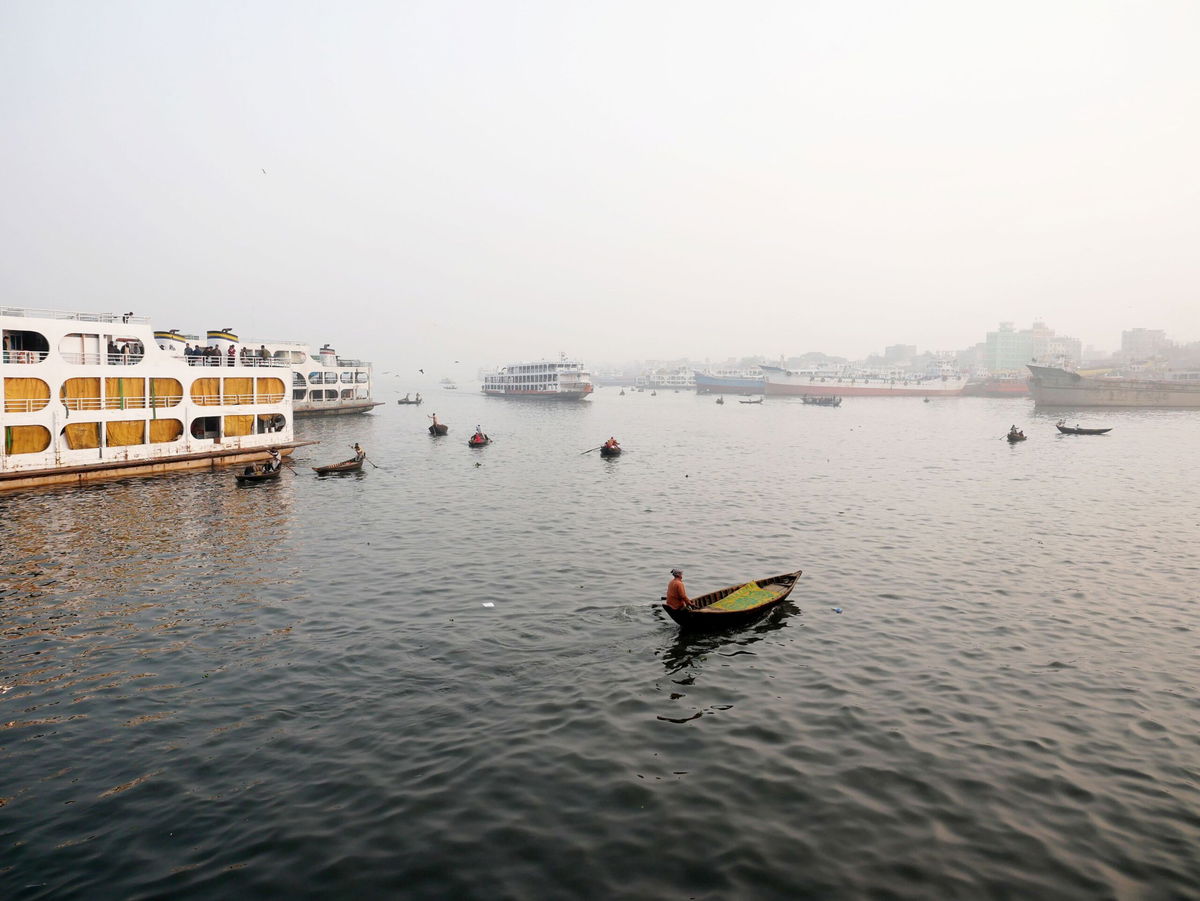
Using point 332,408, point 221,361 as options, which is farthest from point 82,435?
point 332,408

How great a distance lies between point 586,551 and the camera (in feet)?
103

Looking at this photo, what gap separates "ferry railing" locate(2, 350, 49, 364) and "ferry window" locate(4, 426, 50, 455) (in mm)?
4229

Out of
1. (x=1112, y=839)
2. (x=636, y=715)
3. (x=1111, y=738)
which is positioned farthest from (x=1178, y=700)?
(x=636, y=715)

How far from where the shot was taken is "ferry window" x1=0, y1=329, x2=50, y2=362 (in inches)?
1613

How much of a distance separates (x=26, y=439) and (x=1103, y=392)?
635ft

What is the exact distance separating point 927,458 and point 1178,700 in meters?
55.3

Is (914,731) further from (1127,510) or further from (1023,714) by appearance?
(1127,510)

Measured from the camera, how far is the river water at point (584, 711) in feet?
37.3

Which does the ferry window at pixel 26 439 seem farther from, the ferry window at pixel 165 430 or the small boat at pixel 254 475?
the small boat at pixel 254 475

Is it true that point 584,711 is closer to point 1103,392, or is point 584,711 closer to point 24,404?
point 24,404

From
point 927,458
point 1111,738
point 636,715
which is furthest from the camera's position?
point 927,458

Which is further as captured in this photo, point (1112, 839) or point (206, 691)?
point (206, 691)

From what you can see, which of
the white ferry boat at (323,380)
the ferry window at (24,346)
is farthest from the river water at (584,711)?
the white ferry boat at (323,380)

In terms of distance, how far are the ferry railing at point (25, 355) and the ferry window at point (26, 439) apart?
4.23 m
